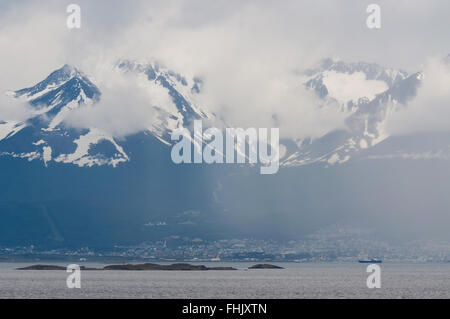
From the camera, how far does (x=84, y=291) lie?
198 metres
